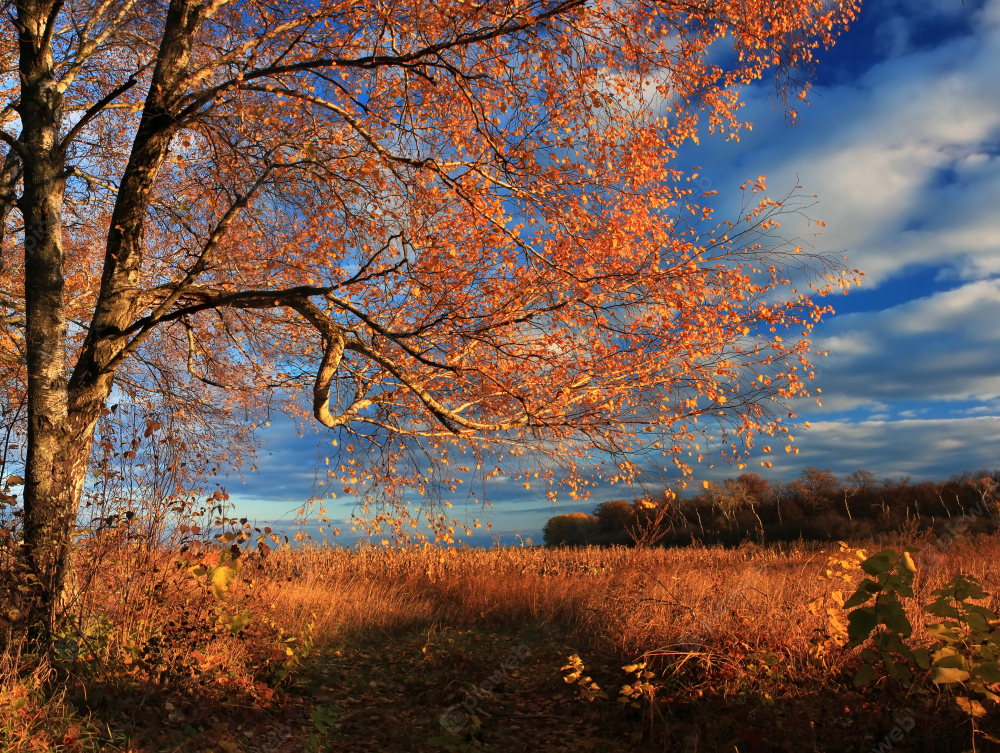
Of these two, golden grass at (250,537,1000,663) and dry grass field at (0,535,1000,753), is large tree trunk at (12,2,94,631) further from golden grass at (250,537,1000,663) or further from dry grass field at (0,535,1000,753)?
golden grass at (250,537,1000,663)

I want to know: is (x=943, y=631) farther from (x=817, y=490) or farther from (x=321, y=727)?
(x=817, y=490)

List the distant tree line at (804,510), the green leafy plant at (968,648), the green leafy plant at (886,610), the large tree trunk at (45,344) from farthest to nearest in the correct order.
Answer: the distant tree line at (804,510) < the large tree trunk at (45,344) < the green leafy plant at (886,610) < the green leafy plant at (968,648)

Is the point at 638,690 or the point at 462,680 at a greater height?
the point at 638,690

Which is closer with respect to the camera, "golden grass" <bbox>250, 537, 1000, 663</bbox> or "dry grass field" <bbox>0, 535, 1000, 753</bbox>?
"dry grass field" <bbox>0, 535, 1000, 753</bbox>

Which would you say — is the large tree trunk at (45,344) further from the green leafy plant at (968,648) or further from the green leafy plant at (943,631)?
the green leafy plant at (968,648)

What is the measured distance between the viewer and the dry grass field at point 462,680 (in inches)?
175

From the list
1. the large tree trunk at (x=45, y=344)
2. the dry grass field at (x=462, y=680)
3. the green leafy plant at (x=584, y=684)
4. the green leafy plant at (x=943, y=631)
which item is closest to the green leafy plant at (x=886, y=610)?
the green leafy plant at (x=943, y=631)

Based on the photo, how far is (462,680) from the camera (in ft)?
22.1

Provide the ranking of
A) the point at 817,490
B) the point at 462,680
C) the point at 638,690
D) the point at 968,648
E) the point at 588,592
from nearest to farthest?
the point at 968,648 → the point at 638,690 → the point at 462,680 → the point at 588,592 → the point at 817,490

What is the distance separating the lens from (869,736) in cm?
425

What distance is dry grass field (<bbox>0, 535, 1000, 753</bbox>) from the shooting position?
4.44 m

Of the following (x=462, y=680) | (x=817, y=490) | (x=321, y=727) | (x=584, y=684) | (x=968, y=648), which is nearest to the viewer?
(x=968, y=648)

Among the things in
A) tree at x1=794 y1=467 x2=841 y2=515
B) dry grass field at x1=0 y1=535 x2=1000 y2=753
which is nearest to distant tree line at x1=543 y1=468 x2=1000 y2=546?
tree at x1=794 y1=467 x2=841 y2=515

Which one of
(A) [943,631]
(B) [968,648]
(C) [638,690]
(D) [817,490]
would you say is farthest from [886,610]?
(D) [817,490]
